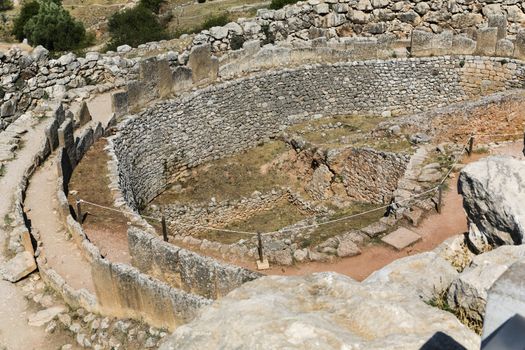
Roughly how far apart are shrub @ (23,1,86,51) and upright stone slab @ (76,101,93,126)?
62.3 ft

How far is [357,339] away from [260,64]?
17775 millimetres

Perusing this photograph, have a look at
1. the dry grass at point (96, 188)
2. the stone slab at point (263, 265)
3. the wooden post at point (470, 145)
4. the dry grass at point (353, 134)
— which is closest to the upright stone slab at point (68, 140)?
the dry grass at point (96, 188)

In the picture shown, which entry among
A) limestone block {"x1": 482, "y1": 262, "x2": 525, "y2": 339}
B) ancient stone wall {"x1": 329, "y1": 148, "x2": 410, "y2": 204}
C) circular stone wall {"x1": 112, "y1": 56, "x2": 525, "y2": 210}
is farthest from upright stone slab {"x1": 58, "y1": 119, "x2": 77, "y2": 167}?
limestone block {"x1": 482, "y1": 262, "x2": 525, "y2": 339}

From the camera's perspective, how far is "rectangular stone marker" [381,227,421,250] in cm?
1281

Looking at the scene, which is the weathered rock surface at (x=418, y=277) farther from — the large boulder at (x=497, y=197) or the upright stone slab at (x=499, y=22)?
the upright stone slab at (x=499, y=22)

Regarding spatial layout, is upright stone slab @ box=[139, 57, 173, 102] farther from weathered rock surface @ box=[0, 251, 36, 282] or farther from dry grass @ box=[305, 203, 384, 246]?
weathered rock surface @ box=[0, 251, 36, 282]

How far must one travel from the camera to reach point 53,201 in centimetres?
1373

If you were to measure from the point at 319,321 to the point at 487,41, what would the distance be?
18.8m

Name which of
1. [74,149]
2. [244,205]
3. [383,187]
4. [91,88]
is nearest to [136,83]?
[91,88]

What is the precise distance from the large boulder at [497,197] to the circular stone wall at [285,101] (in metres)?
12.2

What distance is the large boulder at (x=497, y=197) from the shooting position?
643 centimetres

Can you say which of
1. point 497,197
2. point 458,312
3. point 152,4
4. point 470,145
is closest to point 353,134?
point 470,145

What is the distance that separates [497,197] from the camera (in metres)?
6.61

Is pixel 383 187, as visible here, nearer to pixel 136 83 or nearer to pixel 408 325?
pixel 136 83
